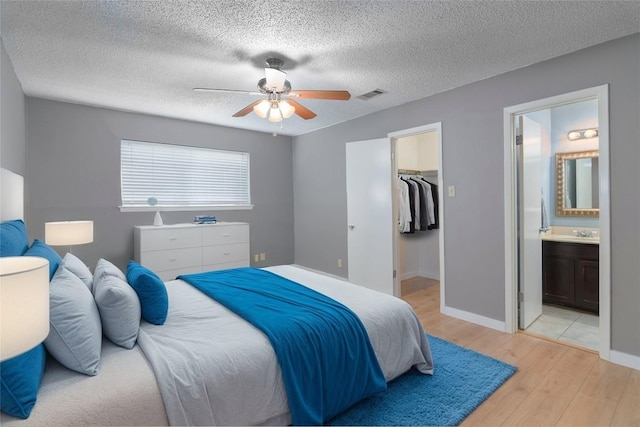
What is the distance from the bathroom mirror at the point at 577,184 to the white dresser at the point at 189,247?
417 cm

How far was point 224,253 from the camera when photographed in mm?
4469

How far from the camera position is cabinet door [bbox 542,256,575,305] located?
138 inches

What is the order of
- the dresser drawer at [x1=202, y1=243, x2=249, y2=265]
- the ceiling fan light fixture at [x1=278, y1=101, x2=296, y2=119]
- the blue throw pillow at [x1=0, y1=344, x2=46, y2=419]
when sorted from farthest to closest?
the dresser drawer at [x1=202, y1=243, x2=249, y2=265] → the ceiling fan light fixture at [x1=278, y1=101, x2=296, y2=119] → the blue throw pillow at [x1=0, y1=344, x2=46, y2=419]

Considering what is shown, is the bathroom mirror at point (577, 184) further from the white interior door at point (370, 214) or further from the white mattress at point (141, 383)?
the white mattress at point (141, 383)

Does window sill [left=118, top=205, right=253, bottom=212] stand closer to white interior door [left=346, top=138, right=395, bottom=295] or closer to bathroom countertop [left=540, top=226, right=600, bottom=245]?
white interior door [left=346, top=138, right=395, bottom=295]

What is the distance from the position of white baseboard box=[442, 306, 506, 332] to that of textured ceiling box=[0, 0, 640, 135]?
7.75 feet

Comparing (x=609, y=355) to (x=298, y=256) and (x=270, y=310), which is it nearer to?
(x=270, y=310)

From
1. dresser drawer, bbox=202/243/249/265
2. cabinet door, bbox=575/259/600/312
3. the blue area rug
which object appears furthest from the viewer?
dresser drawer, bbox=202/243/249/265

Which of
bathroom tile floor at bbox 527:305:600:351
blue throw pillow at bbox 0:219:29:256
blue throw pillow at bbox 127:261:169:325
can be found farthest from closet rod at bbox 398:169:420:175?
blue throw pillow at bbox 0:219:29:256

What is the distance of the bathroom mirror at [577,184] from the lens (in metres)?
3.65

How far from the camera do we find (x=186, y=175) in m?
4.64

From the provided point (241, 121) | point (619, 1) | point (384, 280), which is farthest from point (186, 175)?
point (619, 1)

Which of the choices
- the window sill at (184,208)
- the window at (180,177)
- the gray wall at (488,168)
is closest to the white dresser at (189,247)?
the window sill at (184,208)

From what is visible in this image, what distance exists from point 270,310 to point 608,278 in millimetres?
2528
